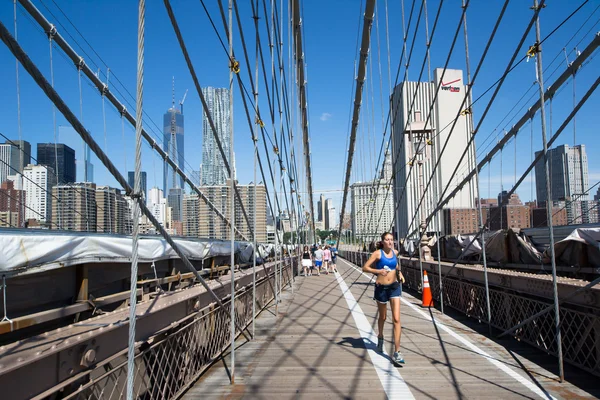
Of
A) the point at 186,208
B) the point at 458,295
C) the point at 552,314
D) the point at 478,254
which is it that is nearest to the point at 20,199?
the point at 186,208

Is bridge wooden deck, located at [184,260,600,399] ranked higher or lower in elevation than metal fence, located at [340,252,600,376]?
lower

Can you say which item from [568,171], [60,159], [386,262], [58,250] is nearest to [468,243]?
[568,171]

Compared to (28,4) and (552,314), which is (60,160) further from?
(552,314)

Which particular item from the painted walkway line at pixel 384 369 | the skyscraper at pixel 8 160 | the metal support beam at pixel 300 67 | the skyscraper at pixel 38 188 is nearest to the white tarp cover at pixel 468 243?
the painted walkway line at pixel 384 369

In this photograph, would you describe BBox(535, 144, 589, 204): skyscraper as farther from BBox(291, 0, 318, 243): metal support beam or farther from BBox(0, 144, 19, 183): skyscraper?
BBox(291, 0, 318, 243): metal support beam

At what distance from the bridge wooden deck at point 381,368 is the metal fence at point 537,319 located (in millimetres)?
193

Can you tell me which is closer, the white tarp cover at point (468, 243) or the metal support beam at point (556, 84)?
the metal support beam at point (556, 84)

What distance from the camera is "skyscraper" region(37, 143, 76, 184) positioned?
4352mm

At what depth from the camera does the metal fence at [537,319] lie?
466 centimetres

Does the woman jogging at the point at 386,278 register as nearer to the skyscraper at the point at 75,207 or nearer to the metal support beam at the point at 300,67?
the skyscraper at the point at 75,207

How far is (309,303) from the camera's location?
11.1 m

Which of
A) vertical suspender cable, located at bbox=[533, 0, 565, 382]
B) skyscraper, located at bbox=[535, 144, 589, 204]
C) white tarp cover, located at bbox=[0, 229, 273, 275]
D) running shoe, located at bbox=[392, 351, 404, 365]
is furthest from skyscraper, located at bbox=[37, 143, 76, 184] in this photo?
skyscraper, located at bbox=[535, 144, 589, 204]

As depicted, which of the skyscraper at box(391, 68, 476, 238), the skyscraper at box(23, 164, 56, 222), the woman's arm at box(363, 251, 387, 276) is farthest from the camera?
the skyscraper at box(391, 68, 476, 238)

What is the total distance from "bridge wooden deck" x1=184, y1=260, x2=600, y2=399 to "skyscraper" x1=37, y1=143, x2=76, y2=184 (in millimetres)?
2490
